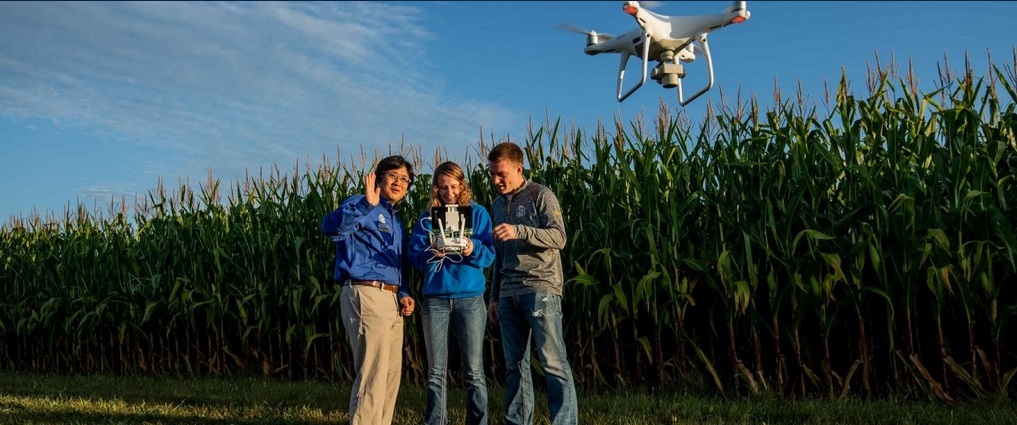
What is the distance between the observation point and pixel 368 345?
4168mm

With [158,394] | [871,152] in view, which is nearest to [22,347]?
[158,394]

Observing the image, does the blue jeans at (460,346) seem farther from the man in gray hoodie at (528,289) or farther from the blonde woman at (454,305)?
the man in gray hoodie at (528,289)

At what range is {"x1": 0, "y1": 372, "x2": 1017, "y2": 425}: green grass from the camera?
189 inches

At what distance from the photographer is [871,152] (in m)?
5.70

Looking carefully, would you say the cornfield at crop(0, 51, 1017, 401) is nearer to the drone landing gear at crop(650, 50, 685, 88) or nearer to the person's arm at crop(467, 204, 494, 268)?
the person's arm at crop(467, 204, 494, 268)

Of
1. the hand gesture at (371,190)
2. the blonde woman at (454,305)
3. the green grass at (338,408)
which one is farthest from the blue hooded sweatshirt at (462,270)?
the green grass at (338,408)

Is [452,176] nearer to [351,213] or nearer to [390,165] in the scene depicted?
[390,165]

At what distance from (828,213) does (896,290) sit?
2.16ft

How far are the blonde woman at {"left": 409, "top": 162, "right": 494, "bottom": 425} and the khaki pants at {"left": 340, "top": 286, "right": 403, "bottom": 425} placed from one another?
0.22m

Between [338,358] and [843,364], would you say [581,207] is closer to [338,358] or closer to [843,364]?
[843,364]

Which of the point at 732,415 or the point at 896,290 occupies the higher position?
the point at 896,290

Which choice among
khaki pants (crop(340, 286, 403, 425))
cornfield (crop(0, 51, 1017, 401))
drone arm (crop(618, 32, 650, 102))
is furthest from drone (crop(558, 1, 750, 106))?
khaki pants (crop(340, 286, 403, 425))

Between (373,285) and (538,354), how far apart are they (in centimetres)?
93

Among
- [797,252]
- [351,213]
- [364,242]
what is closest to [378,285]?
[364,242]
